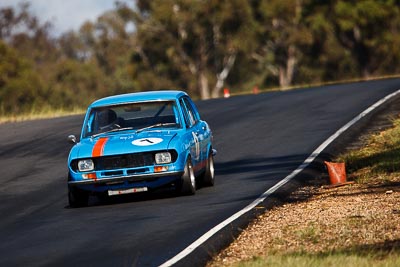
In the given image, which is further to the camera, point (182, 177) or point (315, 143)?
point (315, 143)

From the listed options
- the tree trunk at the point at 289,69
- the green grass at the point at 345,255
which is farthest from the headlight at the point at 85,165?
the tree trunk at the point at 289,69

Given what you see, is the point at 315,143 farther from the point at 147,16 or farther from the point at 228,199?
the point at 147,16

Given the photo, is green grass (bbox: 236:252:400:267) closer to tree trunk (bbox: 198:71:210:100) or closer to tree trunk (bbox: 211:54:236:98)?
tree trunk (bbox: 198:71:210:100)

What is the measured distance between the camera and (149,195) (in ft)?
48.4

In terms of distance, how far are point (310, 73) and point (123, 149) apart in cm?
6468

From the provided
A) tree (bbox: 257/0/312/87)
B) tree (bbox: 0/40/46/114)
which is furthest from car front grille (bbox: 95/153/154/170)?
tree (bbox: 257/0/312/87)

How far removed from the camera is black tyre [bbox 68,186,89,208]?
542 inches

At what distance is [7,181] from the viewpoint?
17719 mm

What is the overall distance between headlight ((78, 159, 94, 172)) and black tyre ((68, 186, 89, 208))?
0.29 m

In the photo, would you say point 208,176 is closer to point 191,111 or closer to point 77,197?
point 191,111

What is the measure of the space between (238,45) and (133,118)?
57347mm

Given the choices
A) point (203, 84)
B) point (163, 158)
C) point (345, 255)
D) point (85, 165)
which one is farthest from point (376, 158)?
point (203, 84)

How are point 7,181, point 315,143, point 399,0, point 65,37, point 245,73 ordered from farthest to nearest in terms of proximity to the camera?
point 65,37 → point 245,73 → point 399,0 → point 315,143 → point 7,181

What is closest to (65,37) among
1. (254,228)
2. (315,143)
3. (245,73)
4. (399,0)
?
(245,73)
